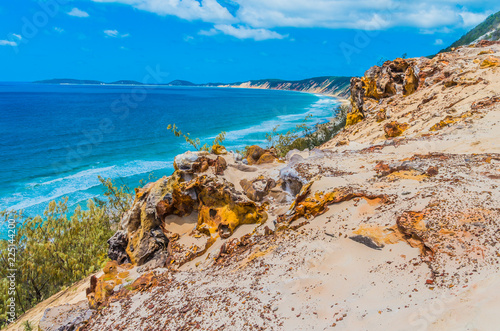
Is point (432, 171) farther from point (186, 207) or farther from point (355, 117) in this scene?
point (355, 117)

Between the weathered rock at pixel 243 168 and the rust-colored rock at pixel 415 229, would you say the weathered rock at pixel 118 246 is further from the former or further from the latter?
the rust-colored rock at pixel 415 229

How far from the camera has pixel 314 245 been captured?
8016mm

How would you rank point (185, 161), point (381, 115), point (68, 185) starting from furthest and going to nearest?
point (68, 185) < point (381, 115) < point (185, 161)

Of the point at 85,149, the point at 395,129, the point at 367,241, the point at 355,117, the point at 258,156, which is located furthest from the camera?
the point at 85,149

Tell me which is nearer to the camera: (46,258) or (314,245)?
(314,245)

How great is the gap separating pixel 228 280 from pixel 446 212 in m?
5.64

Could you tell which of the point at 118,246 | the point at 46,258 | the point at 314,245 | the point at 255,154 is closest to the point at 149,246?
the point at 118,246

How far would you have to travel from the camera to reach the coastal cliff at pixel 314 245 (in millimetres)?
5668

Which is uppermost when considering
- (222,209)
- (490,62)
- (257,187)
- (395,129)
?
(490,62)

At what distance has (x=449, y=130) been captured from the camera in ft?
54.1

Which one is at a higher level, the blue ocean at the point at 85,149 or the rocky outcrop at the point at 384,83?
the rocky outcrop at the point at 384,83

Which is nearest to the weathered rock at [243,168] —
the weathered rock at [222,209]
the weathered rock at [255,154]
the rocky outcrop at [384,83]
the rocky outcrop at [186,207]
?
the rocky outcrop at [186,207]

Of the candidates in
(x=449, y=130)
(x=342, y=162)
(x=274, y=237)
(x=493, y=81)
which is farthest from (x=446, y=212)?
(x=493, y=81)

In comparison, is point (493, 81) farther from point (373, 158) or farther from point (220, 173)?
point (220, 173)
